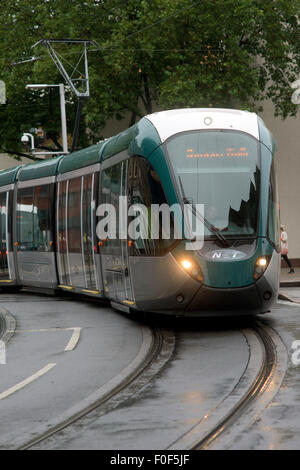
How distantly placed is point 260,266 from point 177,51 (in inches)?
716

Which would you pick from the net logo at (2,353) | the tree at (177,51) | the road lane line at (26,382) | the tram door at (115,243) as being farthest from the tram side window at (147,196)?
the tree at (177,51)

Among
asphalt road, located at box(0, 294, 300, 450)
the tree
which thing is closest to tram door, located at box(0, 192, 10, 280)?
the tree

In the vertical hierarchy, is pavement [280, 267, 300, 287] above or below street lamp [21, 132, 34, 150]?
below

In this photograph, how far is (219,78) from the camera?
30531 millimetres

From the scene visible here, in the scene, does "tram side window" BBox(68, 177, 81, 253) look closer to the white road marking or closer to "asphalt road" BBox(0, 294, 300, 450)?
"asphalt road" BBox(0, 294, 300, 450)

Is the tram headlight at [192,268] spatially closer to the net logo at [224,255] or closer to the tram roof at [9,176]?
the net logo at [224,255]

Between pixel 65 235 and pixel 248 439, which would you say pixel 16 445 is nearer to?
pixel 248 439

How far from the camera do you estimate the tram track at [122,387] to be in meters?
7.45

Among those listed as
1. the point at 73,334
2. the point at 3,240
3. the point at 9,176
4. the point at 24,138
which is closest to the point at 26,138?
the point at 24,138

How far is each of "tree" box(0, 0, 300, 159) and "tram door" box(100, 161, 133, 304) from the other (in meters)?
13.2

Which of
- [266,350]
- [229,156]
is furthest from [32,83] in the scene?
[266,350]

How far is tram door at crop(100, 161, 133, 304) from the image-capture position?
14.7 metres

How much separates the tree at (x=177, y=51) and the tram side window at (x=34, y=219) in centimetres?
786
